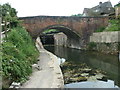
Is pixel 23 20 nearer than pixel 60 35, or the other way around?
pixel 23 20

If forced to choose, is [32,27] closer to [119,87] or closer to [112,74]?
[112,74]

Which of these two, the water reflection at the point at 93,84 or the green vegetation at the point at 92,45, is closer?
the water reflection at the point at 93,84

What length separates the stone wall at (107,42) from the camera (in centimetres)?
2451

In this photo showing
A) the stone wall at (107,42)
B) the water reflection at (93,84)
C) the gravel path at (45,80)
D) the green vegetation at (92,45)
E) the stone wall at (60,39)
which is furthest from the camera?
the stone wall at (60,39)

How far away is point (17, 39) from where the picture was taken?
49.0 feet

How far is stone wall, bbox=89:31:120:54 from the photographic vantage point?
24514mm

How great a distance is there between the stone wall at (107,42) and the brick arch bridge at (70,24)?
1969 millimetres

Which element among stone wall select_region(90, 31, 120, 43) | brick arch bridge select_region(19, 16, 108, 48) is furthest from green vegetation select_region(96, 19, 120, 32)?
stone wall select_region(90, 31, 120, 43)

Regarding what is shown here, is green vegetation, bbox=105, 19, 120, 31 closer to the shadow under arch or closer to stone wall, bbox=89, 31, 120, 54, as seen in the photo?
stone wall, bbox=89, 31, 120, 54

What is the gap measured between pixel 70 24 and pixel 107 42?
6659 millimetres

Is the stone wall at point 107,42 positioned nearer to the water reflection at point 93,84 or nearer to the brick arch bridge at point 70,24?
the brick arch bridge at point 70,24

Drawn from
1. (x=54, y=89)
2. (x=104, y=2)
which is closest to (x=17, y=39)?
(x=54, y=89)

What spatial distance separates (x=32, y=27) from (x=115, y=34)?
1175 cm

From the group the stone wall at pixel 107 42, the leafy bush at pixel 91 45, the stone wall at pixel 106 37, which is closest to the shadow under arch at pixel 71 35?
the leafy bush at pixel 91 45
